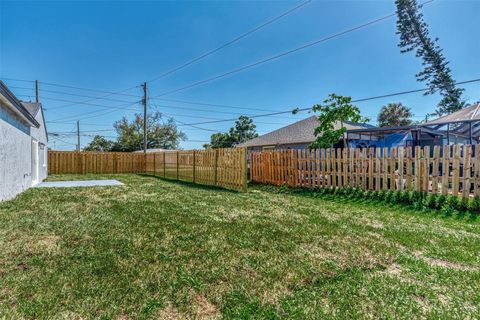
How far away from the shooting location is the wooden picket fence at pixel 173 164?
942cm

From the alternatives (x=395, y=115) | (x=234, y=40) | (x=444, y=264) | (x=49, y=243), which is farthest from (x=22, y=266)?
(x=395, y=115)

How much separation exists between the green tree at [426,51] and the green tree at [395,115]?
360 centimetres

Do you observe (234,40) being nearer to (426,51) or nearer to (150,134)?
(426,51)

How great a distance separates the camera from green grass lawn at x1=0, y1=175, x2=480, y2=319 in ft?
6.55

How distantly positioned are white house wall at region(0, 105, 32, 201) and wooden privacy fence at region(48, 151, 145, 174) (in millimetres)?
9793

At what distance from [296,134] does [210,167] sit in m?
10.8

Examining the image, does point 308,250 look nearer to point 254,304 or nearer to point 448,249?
point 254,304

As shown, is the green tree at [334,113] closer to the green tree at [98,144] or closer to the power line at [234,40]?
the power line at [234,40]

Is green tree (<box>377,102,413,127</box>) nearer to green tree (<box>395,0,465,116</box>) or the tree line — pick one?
the tree line

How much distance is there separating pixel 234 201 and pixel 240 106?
83.9 ft

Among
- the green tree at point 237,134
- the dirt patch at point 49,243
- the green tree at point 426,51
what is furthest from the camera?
the green tree at point 237,134

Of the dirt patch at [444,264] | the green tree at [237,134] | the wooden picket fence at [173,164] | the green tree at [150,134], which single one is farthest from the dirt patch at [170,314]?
the green tree at [237,134]

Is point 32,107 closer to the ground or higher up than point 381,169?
higher up

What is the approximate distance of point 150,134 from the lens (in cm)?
3891
